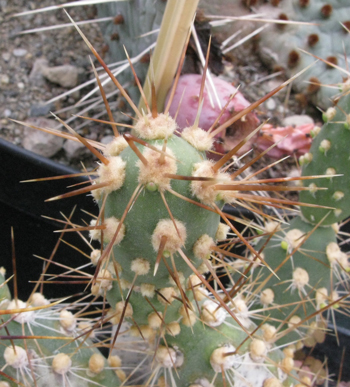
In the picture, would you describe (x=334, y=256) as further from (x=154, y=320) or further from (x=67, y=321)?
(x=67, y=321)

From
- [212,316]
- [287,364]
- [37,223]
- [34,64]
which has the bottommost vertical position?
[37,223]

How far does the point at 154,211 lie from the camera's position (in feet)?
1.44

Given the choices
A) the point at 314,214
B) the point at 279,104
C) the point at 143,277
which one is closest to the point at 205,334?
the point at 143,277

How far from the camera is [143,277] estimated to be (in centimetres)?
53

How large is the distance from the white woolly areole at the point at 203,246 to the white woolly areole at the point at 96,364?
33cm

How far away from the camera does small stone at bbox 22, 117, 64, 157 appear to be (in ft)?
4.26

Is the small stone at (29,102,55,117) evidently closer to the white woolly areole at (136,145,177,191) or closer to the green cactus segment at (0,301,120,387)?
the green cactus segment at (0,301,120,387)

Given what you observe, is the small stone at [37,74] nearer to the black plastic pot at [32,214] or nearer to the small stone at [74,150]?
the small stone at [74,150]

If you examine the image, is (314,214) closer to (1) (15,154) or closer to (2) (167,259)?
(2) (167,259)

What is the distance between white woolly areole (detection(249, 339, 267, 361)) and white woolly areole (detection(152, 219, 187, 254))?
37cm

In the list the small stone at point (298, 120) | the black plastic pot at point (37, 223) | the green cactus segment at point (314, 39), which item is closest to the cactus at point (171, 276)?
the black plastic pot at point (37, 223)

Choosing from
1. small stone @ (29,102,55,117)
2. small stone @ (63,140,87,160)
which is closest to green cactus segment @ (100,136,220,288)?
small stone @ (63,140,87,160)

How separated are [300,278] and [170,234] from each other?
55 cm

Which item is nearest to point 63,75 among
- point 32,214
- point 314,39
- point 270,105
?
point 32,214
